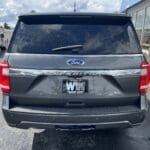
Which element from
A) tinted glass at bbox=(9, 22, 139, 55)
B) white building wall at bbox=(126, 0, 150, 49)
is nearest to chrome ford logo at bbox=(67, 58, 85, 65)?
tinted glass at bbox=(9, 22, 139, 55)

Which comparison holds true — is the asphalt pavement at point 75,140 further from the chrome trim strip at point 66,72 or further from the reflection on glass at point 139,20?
the reflection on glass at point 139,20

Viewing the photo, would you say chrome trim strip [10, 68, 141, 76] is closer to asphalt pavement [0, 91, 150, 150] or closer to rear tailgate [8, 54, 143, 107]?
rear tailgate [8, 54, 143, 107]

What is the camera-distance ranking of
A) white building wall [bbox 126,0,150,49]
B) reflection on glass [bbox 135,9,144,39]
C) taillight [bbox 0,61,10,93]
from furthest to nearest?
reflection on glass [bbox 135,9,144,39] → white building wall [bbox 126,0,150,49] → taillight [bbox 0,61,10,93]

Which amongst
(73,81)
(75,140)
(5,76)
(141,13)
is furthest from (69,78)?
(141,13)

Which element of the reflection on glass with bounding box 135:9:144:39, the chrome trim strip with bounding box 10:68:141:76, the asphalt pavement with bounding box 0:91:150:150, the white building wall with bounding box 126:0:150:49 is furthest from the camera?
the reflection on glass with bounding box 135:9:144:39

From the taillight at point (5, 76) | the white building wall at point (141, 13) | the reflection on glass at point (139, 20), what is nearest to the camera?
the taillight at point (5, 76)

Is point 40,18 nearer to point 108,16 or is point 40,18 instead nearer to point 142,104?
point 108,16

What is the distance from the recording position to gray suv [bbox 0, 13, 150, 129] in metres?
3.65

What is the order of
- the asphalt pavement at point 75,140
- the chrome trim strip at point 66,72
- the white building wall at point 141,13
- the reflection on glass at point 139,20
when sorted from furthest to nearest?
1. the reflection on glass at point 139,20
2. the white building wall at point 141,13
3. the asphalt pavement at point 75,140
4. the chrome trim strip at point 66,72

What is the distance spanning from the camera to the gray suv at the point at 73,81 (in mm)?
3654

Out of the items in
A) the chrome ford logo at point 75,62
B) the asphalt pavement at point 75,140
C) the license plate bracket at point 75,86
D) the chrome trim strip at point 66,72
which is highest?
the chrome ford logo at point 75,62

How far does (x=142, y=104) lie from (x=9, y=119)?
5.25 ft

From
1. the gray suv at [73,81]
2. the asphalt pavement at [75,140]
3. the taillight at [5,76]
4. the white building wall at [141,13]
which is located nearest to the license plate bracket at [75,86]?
the gray suv at [73,81]

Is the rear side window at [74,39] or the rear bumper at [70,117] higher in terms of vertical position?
the rear side window at [74,39]
